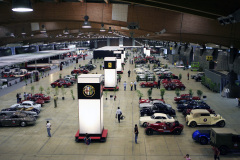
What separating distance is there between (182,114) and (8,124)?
13.8 metres

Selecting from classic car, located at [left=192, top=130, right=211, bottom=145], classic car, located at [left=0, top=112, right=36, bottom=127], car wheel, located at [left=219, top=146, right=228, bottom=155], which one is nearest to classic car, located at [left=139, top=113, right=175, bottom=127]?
Result: classic car, located at [left=192, top=130, right=211, bottom=145]

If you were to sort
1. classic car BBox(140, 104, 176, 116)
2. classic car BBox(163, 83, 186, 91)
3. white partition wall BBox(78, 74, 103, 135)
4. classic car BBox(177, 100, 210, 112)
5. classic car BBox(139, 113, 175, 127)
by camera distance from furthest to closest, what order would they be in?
classic car BBox(163, 83, 186, 91)
classic car BBox(177, 100, 210, 112)
classic car BBox(140, 104, 176, 116)
classic car BBox(139, 113, 175, 127)
white partition wall BBox(78, 74, 103, 135)

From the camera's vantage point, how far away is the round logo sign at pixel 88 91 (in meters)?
15.2

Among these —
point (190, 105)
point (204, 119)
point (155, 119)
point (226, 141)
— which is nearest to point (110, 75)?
point (190, 105)

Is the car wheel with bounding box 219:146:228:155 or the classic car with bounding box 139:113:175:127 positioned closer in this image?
the car wheel with bounding box 219:146:228:155

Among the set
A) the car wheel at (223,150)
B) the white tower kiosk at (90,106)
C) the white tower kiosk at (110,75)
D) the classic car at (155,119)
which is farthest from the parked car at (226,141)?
the white tower kiosk at (110,75)

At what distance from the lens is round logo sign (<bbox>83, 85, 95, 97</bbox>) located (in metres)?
15.2

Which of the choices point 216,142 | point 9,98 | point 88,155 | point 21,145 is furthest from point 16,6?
point 9,98

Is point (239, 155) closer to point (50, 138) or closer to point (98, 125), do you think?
point (98, 125)

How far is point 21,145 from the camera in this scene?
48.9 feet

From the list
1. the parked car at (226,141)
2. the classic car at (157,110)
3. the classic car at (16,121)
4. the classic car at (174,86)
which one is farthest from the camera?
the classic car at (174,86)

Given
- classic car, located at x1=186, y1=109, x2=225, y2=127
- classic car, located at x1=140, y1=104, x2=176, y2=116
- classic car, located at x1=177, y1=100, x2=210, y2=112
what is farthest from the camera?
classic car, located at x1=177, y1=100, x2=210, y2=112

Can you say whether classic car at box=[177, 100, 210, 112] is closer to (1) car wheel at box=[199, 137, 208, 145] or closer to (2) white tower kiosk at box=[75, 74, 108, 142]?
(1) car wheel at box=[199, 137, 208, 145]

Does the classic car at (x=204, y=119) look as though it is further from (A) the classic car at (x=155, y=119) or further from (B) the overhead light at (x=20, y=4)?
(B) the overhead light at (x=20, y=4)
